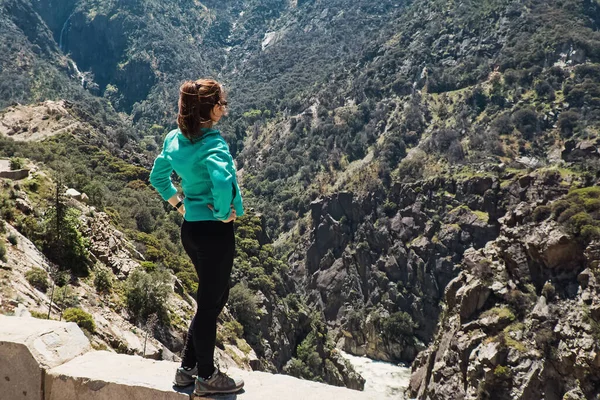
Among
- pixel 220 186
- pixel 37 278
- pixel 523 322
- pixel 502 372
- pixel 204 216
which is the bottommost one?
pixel 502 372

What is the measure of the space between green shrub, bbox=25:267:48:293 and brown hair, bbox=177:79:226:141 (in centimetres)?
889

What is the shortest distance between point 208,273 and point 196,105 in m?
1.14

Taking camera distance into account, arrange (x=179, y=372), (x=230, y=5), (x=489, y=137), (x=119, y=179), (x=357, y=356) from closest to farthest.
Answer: (x=179, y=372)
(x=119, y=179)
(x=357, y=356)
(x=489, y=137)
(x=230, y=5)

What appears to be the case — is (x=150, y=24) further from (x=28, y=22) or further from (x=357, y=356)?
(x=357, y=356)

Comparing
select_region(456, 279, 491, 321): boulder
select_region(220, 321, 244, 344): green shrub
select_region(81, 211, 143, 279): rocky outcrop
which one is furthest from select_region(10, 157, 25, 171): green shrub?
select_region(456, 279, 491, 321): boulder

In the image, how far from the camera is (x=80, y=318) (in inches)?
400

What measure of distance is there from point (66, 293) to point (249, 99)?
4696 inches

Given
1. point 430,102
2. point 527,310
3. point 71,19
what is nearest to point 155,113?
point 71,19

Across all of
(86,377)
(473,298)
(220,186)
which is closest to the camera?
(220,186)

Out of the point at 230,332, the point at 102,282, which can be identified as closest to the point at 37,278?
the point at 102,282

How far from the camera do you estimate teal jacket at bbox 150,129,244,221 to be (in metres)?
3.38

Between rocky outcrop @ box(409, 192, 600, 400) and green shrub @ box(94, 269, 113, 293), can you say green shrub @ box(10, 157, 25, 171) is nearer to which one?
green shrub @ box(94, 269, 113, 293)

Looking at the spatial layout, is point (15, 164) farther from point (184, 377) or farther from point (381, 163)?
point (381, 163)

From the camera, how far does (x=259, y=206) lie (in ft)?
285
